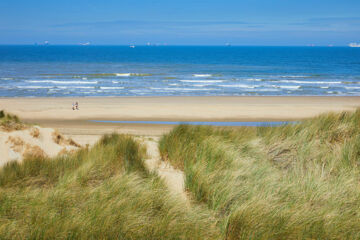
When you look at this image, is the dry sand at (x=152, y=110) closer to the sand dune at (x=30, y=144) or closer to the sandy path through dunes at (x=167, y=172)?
the sand dune at (x=30, y=144)

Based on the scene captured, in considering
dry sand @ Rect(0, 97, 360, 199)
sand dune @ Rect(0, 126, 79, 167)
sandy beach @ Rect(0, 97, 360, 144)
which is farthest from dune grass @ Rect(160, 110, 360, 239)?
sandy beach @ Rect(0, 97, 360, 144)


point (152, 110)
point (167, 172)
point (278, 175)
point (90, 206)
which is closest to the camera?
point (90, 206)

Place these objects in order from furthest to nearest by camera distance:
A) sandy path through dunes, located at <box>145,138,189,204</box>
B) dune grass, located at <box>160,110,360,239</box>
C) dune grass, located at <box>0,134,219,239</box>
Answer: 1. sandy path through dunes, located at <box>145,138,189,204</box>
2. dune grass, located at <box>160,110,360,239</box>
3. dune grass, located at <box>0,134,219,239</box>

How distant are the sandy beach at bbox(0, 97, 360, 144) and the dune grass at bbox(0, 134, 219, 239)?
7.48 metres

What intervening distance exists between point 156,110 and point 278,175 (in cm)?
1370

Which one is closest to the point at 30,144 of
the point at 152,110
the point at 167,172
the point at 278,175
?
the point at 167,172

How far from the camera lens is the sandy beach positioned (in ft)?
48.0

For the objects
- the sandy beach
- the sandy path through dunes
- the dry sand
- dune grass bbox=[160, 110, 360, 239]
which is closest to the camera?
dune grass bbox=[160, 110, 360, 239]

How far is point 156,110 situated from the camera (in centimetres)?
1845

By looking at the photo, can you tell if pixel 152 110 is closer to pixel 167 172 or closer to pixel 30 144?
pixel 30 144

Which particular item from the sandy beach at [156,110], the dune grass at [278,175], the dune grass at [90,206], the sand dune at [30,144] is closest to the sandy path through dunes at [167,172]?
the dune grass at [278,175]

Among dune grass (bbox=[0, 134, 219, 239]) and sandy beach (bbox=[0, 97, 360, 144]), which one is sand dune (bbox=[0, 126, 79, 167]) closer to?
dune grass (bbox=[0, 134, 219, 239])

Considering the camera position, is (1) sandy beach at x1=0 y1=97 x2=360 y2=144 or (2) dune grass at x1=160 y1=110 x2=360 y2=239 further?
(1) sandy beach at x1=0 y1=97 x2=360 y2=144

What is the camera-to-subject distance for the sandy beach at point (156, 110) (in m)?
14.6
